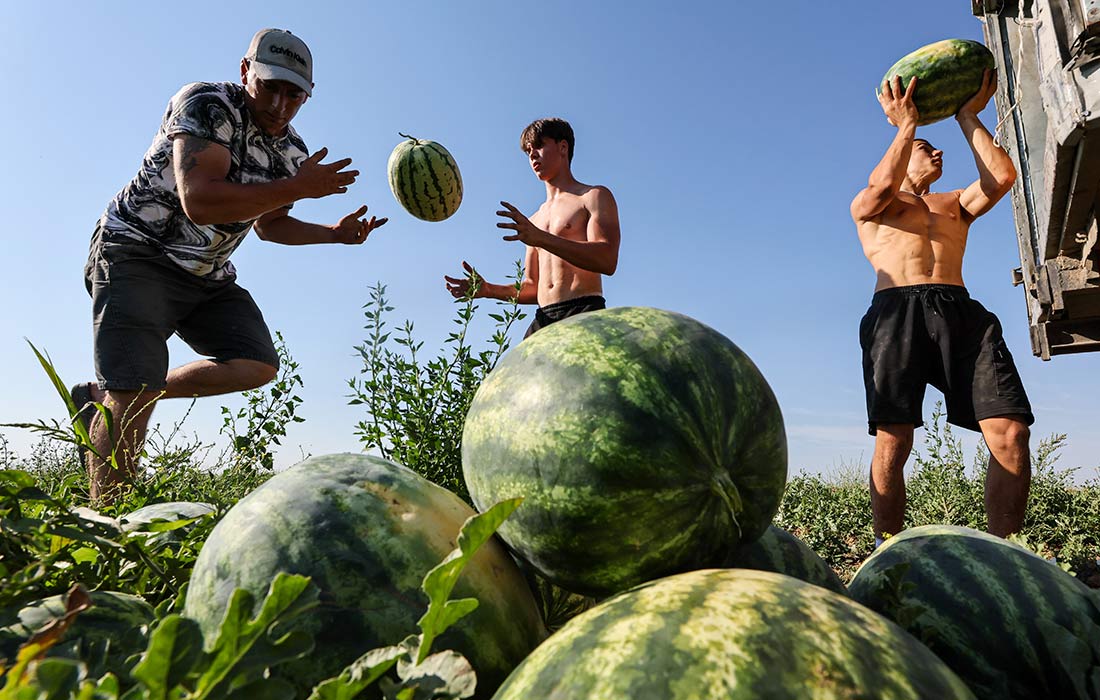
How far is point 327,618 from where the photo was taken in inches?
33.7

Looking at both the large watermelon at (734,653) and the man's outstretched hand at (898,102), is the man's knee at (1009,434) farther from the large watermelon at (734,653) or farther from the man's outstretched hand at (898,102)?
the large watermelon at (734,653)

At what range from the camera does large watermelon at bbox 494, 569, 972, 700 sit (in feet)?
1.99

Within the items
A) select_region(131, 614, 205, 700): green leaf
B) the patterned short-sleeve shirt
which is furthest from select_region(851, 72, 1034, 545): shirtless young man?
select_region(131, 614, 205, 700): green leaf

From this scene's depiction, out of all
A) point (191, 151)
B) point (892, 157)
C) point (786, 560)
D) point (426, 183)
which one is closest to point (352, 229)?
point (426, 183)

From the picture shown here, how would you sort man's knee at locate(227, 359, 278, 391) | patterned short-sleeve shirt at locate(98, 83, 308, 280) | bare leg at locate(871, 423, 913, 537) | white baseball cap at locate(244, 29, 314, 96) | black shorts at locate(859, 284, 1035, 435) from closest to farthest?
patterned short-sleeve shirt at locate(98, 83, 308, 280)
white baseball cap at locate(244, 29, 314, 96)
man's knee at locate(227, 359, 278, 391)
black shorts at locate(859, 284, 1035, 435)
bare leg at locate(871, 423, 913, 537)

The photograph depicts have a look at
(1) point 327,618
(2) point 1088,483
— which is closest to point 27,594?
(1) point 327,618

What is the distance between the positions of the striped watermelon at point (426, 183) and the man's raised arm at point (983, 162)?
141 inches

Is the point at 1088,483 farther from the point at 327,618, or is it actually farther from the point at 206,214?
the point at 327,618

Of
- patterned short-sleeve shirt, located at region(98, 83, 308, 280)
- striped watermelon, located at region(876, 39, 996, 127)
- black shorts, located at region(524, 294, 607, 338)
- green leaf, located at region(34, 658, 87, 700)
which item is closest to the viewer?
green leaf, located at region(34, 658, 87, 700)

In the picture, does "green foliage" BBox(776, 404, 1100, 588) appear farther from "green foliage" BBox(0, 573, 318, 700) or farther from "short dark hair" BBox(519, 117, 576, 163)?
"green foliage" BBox(0, 573, 318, 700)

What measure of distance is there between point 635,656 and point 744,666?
0.09 metres

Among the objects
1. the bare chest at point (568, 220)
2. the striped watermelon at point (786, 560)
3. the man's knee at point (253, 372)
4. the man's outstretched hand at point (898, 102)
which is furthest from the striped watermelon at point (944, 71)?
the striped watermelon at point (786, 560)

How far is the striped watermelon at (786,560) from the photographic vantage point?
1.22 meters

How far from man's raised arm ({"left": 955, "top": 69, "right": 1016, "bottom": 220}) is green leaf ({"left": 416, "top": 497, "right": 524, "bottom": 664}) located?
514cm
